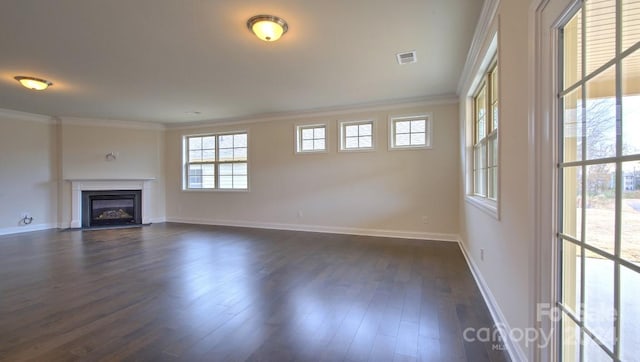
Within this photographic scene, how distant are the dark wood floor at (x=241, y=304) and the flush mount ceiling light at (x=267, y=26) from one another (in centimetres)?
249

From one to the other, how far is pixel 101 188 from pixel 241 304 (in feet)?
21.2

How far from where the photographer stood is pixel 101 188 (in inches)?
279

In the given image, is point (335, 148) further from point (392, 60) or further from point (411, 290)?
point (411, 290)

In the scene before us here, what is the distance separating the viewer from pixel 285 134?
6488 mm

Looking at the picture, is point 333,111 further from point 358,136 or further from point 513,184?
point 513,184

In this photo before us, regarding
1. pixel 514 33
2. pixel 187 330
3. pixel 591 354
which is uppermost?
pixel 514 33

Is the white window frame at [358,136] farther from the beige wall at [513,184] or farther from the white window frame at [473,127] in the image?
the beige wall at [513,184]

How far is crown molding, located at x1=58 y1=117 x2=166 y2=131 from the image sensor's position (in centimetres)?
678

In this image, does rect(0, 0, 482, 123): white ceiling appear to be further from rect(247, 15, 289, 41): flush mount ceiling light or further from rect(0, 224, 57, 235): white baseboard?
rect(0, 224, 57, 235): white baseboard

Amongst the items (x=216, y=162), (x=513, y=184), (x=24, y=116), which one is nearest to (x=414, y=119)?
(x=513, y=184)

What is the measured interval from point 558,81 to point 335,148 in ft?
15.7

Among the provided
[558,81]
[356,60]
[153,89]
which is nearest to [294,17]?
[356,60]

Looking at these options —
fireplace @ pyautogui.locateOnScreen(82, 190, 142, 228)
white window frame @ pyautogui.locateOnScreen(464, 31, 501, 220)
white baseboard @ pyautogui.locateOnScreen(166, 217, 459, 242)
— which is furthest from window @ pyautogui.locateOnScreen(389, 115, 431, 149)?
fireplace @ pyautogui.locateOnScreen(82, 190, 142, 228)

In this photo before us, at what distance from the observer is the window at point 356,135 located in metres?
5.82
